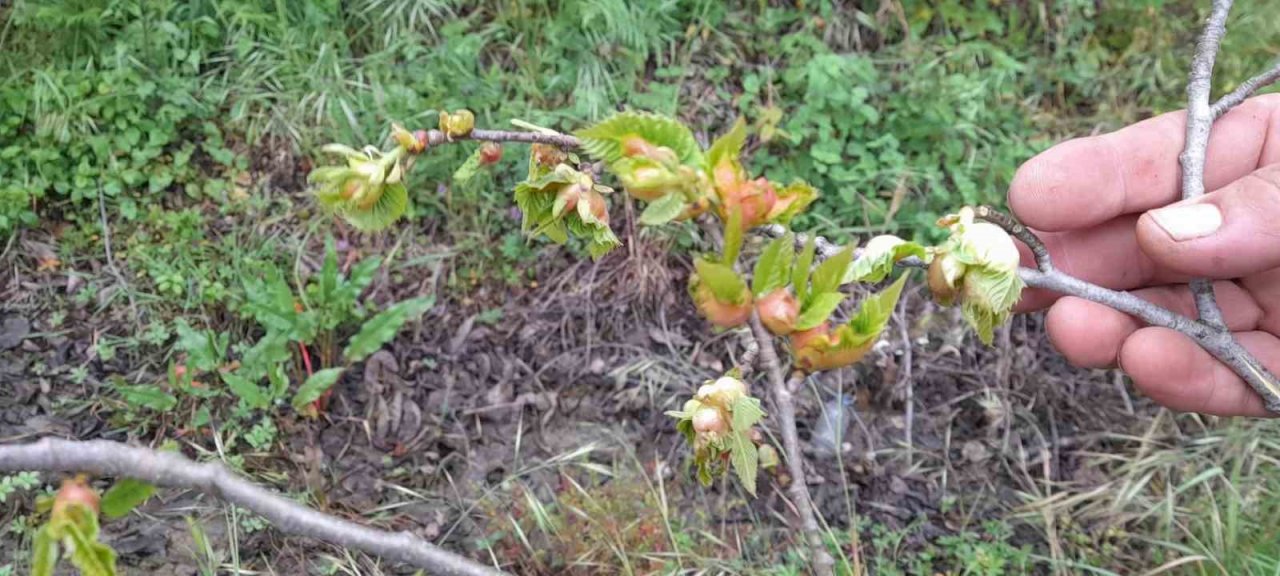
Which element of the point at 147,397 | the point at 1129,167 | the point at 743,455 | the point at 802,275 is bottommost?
the point at 147,397

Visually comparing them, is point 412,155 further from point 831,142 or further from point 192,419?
point 831,142

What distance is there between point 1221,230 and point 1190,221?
5 cm

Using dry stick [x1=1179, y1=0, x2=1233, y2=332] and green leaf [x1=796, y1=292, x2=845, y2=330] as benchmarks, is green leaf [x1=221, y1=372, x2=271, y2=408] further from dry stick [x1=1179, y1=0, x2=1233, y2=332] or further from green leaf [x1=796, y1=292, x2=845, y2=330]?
dry stick [x1=1179, y1=0, x2=1233, y2=332]

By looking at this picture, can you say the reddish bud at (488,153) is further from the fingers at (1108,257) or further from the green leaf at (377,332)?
the green leaf at (377,332)

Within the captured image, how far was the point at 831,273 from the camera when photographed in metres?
0.89

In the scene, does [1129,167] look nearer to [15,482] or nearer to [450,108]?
[450,108]

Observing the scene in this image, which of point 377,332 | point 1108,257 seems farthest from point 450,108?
point 1108,257

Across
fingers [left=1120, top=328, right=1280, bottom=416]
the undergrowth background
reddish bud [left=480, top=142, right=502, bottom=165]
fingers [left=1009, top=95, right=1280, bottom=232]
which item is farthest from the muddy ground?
reddish bud [left=480, top=142, right=502, bottom=165]

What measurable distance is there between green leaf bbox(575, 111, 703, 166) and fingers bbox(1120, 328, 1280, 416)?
1.26 m

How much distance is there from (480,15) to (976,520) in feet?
7.86

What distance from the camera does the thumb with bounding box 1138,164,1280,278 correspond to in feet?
4.60

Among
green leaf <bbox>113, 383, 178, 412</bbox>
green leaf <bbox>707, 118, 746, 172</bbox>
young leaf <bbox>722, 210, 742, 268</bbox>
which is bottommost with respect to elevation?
green leaf <bbox>113, 383, 178, 412</bbox>

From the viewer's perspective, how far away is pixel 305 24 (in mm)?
3109

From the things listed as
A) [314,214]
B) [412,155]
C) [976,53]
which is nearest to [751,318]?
[412,155]
